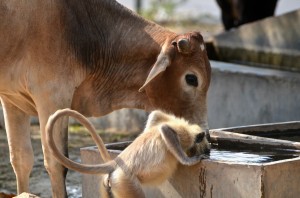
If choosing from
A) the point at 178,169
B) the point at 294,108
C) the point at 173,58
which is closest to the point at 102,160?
the point at 178,169

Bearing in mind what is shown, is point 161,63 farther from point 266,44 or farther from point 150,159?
point 266,44

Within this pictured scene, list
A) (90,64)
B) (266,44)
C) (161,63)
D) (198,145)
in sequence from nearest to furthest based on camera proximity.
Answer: (198,145), (161,63), (90,64), (266,44)

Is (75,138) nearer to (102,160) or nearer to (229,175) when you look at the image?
(102,160)

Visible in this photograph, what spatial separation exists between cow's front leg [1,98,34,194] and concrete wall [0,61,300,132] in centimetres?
331

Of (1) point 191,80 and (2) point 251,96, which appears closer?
(1) point 191,80

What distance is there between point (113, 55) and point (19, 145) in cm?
113

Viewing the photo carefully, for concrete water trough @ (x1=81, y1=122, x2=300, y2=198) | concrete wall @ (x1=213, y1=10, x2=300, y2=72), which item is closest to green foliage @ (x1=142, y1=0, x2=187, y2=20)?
concrete wall @ (x1=213, y1=10, x2=300, y2=72)

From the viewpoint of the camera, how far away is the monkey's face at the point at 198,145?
7605 mm

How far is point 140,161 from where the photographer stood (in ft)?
24.2

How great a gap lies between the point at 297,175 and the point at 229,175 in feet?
1.56

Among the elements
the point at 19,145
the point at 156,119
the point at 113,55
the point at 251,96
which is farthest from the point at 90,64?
the point at 251,96

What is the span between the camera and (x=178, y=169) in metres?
7.64

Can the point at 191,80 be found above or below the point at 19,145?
above

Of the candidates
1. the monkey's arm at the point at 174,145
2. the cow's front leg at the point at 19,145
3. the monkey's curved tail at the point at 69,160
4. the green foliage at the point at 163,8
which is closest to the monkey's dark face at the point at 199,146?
the monkey's arm at the point at 174,145
